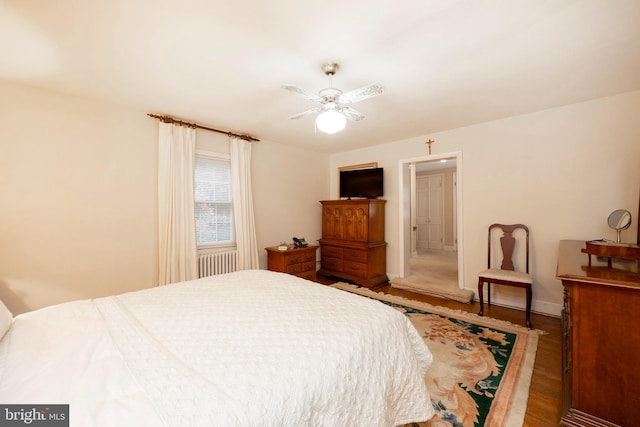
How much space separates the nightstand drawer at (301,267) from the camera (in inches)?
159

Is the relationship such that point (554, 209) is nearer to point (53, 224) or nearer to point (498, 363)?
point (498, 363)

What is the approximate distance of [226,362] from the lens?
994 mm

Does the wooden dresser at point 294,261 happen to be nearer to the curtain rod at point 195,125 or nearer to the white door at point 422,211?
the curtain rod at point 195,125

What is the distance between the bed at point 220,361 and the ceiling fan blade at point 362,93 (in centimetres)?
156

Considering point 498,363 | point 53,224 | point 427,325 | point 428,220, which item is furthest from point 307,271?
point 428,220

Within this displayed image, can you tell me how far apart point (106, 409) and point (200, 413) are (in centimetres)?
28

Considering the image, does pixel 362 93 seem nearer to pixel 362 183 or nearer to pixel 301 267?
pixel 362 183

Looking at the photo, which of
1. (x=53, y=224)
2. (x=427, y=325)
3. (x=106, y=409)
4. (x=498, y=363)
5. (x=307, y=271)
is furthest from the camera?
(x=307, y=271)

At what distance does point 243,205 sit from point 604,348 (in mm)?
3802

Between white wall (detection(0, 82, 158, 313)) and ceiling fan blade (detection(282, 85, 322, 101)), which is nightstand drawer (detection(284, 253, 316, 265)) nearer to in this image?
white wall (detection(0, 82, 158, 313))

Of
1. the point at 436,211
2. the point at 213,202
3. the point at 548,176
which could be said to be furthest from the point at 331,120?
the point at 436,211

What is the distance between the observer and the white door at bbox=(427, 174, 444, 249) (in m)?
7.52

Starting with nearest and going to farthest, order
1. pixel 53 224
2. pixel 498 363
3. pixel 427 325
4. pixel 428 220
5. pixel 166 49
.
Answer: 1. pixel 166 49
2. pixel 498 363
3. pixel 53 224
4. pixel 427 325
5. pixel 428 220

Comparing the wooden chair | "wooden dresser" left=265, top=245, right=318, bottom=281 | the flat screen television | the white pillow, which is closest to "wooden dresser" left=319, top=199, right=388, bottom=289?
the flat screen television
